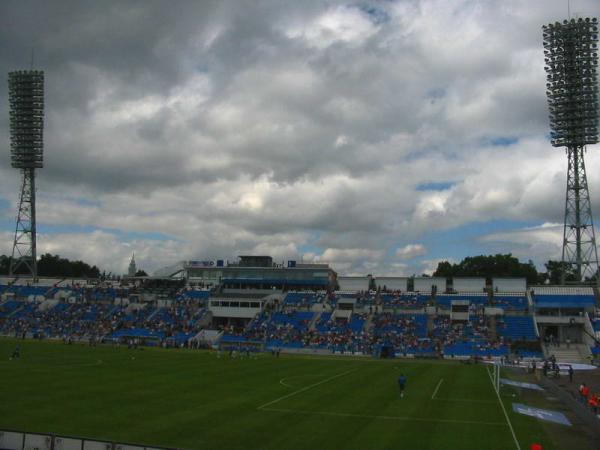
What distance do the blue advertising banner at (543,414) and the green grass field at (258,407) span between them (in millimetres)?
1062

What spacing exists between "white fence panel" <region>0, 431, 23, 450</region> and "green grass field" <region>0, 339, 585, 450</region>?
19.7 ft

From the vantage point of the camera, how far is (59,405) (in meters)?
A: 29.4

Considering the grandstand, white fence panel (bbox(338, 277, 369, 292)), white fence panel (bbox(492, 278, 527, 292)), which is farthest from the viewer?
white fence panel (bbox(338, 277, 369, 292))

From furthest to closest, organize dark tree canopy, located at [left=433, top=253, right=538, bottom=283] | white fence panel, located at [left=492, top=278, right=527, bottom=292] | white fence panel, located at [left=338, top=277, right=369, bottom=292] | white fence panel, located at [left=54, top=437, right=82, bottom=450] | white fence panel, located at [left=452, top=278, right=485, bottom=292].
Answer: dark tree canopy, located at [left=433, top=253, right=538, bottom=283] → white fence panel, located at [left=338, top=277, right=369, bottom=292] → white fence panel, located at [left=452, top=278, right=485, bottom=292] → white fence panel, located at [left=492, top=278, right=527, bottom=292] → white fence panel, located at [left=54, top=437, right=82, bottom=450]

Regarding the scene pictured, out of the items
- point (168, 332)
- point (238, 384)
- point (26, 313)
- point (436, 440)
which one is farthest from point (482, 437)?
point (26, 313)

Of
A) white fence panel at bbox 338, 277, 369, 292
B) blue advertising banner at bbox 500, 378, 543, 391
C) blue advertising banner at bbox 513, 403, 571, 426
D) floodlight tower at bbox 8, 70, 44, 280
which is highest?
floodlight tower at bbox 8, 70, 44, 280

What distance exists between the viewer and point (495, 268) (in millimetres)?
136250

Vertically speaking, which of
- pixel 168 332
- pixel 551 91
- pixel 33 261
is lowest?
pixel 168 332

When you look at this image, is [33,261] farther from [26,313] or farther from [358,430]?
[358,430]

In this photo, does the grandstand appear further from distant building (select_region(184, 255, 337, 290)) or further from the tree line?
the tree line

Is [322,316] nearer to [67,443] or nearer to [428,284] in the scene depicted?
[428,284]

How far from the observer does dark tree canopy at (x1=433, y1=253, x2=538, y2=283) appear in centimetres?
13388

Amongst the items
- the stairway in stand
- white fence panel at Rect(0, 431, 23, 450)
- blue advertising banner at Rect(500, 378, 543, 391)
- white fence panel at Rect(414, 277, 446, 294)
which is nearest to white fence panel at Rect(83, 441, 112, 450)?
white fence panel at Rect(0, 431, 23, 450)

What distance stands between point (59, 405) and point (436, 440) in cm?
1952
